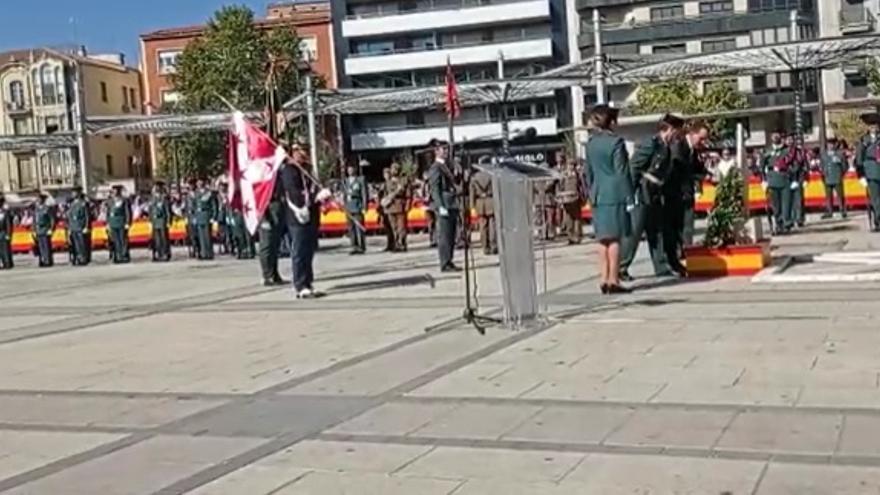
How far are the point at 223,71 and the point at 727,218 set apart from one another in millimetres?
66579

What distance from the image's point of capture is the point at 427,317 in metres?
11.4

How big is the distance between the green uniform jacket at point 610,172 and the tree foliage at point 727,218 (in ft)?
6.87

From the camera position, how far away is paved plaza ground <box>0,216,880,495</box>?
561cm

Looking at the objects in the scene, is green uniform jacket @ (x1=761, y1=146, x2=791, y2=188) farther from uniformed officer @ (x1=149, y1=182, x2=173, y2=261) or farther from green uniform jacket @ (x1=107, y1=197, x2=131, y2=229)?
green uniform jacket @ (x1=107, y1=197, x2=131, y2=229)

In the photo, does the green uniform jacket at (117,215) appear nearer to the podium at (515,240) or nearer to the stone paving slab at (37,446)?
the podium at (515,240)

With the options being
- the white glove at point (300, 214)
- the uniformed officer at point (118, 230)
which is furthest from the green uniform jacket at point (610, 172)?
the uniformed officer at point (118, 230)

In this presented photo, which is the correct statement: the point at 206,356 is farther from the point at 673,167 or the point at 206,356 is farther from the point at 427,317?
the point at 673,167

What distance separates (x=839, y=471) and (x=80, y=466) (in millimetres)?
3656

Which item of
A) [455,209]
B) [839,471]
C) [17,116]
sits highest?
[17,116]

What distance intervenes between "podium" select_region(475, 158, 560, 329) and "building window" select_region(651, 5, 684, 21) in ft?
217

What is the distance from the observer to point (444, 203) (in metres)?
17.1

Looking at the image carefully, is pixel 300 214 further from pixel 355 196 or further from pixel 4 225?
pixel 4 225

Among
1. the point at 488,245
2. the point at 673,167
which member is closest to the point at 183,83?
the point at 488,245

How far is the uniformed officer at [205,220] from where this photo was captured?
26797 mm
